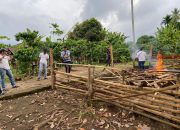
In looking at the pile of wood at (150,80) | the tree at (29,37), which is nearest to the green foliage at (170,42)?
the tree at (29,37)

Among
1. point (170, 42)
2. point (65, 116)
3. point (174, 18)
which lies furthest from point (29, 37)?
point (174, 18)

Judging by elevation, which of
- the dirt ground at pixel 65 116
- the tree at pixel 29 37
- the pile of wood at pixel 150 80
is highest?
the tree at pixel 29 37

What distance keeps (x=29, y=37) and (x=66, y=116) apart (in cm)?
937

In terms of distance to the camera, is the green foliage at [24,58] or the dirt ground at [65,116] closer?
the dirt ground at [65,116]

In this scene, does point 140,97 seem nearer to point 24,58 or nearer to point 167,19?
point 24,58

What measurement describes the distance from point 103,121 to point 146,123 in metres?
1.04

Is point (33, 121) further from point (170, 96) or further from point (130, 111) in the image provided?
point (170, 96)

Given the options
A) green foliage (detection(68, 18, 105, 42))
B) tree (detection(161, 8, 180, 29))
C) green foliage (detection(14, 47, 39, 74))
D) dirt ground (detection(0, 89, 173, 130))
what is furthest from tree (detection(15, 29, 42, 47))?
tree (detection(161, 8, 180, 29))

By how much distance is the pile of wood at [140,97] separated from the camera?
215 inches

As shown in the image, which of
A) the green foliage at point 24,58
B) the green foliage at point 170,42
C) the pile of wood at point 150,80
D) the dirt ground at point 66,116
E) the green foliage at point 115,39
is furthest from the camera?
the green foliage at point 115,39

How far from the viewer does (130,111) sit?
655cm

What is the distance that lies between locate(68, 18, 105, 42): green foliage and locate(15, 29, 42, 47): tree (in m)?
14.3

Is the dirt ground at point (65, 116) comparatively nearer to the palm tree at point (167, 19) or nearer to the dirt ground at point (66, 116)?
the dirt ground at point (66, 116)

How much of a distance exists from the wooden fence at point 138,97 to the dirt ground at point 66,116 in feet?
0.74
